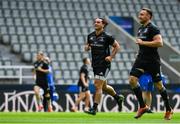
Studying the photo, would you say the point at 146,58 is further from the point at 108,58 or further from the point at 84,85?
the point at 84,85

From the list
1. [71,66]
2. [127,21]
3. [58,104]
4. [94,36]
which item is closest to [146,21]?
[94,36]

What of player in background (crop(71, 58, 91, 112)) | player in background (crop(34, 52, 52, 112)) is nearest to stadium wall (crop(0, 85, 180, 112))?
player in background (crop(71, 58, 91, 112))

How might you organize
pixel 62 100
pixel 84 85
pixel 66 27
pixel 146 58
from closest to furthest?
1. pixel 146 58
2. pixel 84 85
3. pixel 62 100
4. pixel 66 27

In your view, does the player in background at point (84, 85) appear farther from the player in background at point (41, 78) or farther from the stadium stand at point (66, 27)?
the stadium stand at point (66, 27)

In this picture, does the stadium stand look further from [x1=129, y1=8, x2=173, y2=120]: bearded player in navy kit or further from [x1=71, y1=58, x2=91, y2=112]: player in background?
[x1=129, y1=8, x2=173, y2=120]: bearded player in navy kit

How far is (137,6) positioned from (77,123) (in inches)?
849

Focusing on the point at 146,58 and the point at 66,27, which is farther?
the point at 66,27

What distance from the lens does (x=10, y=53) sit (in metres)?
29.4

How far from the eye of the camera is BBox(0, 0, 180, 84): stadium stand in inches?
1153

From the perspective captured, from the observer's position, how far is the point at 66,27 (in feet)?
103

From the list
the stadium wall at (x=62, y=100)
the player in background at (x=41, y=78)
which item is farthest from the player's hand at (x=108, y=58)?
the stadium wall at (x=62, y=100)

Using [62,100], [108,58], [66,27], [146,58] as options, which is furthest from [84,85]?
[146,58]

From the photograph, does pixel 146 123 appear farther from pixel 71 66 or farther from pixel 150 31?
pixel 71 66

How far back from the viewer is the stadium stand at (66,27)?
2928 centimetres
